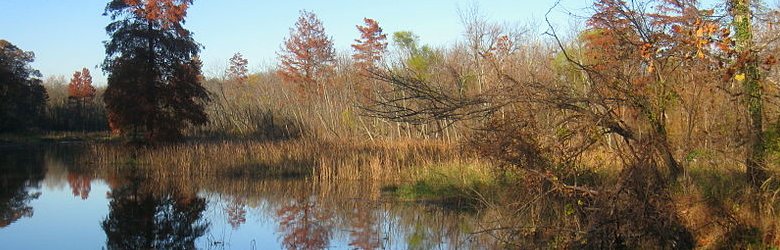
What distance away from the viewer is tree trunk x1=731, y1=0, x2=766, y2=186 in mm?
7996

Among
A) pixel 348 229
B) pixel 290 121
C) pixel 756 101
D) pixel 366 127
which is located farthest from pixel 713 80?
pixel 290 121

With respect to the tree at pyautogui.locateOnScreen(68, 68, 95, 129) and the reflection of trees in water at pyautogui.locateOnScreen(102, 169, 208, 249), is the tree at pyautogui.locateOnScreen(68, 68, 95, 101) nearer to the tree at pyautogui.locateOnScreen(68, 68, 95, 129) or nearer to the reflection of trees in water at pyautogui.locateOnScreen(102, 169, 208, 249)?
the tree at pyautogui.locateOnScreen(68, 68, 95, 129)

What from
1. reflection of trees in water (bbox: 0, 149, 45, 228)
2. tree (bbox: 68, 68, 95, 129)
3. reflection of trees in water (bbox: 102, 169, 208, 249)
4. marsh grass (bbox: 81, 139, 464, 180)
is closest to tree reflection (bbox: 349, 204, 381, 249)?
reflection of trees in water (bbox: 102, 169, 208, 249)

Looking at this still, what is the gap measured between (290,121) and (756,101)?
25307mm

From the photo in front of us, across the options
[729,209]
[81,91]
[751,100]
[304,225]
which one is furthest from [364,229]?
[81,91]

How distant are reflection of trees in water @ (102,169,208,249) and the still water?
2 centimetres

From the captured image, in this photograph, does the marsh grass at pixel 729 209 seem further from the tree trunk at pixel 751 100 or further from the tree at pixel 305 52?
the tree at pixel 305 52

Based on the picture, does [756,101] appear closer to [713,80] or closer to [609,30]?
[713,80]

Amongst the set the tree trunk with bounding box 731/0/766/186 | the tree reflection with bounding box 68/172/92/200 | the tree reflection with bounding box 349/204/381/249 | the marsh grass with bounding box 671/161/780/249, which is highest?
the tree trunk with bounding box 731/0/766/186

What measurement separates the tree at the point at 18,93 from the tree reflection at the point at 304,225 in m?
32.8

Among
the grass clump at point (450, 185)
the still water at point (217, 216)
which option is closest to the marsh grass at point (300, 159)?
the still water at point (217, 216)

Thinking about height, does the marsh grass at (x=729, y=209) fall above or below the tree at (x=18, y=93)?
below

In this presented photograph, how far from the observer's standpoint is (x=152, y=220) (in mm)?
13039

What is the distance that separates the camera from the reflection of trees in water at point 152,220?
1094 centimetres
